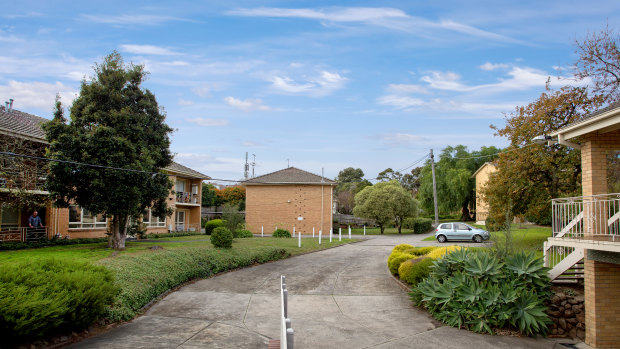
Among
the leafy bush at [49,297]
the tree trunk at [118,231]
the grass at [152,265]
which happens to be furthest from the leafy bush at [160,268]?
the tree trunk at [118,231]

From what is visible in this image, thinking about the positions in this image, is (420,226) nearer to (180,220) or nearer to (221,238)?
(180,220)

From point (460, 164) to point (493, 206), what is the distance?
32320mm

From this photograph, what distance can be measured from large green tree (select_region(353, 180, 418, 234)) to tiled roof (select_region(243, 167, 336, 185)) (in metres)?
4.38

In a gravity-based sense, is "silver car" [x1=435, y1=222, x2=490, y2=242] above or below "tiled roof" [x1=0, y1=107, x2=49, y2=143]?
below

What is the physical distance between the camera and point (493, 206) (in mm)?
18250

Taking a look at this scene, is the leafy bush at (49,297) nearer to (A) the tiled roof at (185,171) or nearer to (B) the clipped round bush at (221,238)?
(B) the clipped round bush at (221,238)

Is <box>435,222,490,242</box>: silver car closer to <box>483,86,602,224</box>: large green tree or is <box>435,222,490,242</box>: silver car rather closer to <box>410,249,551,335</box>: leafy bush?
<box>483,86,602,224</box>: large green tree

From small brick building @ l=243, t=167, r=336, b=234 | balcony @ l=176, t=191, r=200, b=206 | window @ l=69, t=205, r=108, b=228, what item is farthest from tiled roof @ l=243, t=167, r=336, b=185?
window @ l=69, t=205, r=108, b=228

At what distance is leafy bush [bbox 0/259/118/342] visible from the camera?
616 cm

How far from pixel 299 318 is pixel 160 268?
5115 mm

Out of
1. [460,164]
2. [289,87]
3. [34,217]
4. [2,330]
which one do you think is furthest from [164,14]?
[460,164]

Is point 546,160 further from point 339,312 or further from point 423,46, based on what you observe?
point 339,312

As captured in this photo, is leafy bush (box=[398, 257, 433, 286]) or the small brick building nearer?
leafy bush (box=[398, 257, 433, 286])

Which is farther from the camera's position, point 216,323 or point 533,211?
point 533,211
